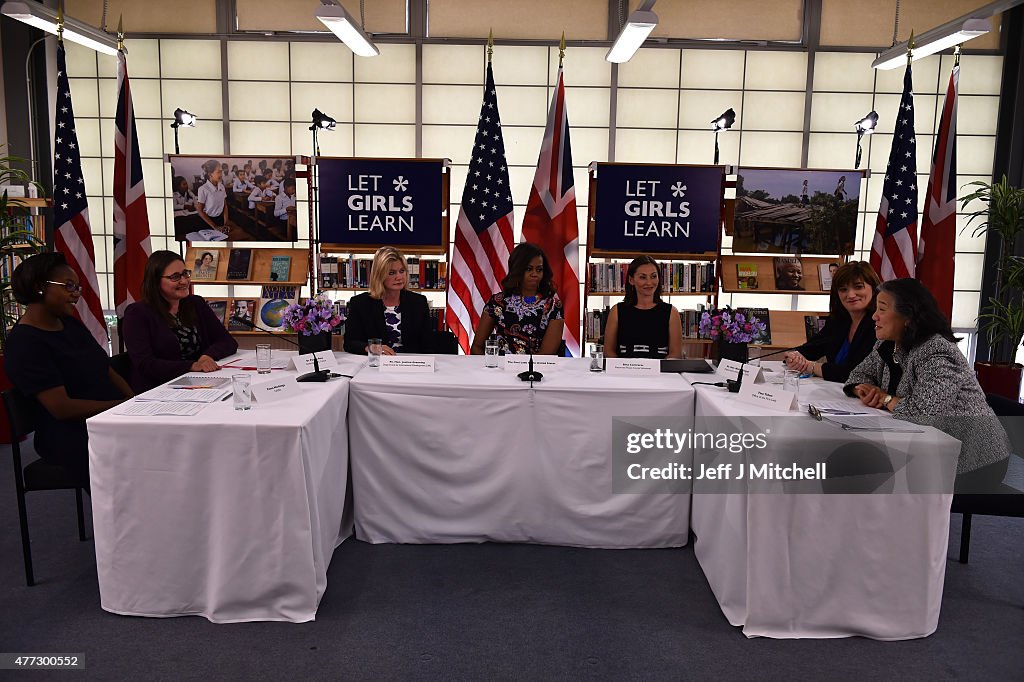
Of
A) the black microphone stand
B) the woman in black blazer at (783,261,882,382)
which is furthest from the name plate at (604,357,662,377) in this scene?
the woman in black blazer at (783,261,882,382)

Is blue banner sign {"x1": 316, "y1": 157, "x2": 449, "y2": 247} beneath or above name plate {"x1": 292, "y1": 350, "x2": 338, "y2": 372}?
above

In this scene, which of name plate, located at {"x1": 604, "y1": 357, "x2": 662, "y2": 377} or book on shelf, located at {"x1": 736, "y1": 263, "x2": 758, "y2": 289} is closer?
name plate, located at {"x1": 604, "y1": 357, "x2": 662, "y2": 377}

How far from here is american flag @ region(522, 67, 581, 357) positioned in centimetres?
607

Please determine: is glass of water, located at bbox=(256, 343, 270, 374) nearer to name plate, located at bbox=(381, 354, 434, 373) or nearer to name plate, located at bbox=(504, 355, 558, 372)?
name plate, located at bbox=(381, 354, 434, 373)

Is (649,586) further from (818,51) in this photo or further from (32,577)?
(818,51)

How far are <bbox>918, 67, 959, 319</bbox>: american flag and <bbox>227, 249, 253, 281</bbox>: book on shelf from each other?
18.6 feet

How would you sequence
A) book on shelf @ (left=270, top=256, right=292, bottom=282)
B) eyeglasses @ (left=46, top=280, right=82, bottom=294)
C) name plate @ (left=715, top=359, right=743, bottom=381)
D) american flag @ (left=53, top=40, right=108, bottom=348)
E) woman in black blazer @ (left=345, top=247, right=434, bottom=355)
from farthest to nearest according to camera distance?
book on shelf @ (left=270, top=256, right=292, bottom=282), american flag @ (left=53, top=40, right=108, bottom=348), woman in black blazer @ (left=345, top=247, right=434, bottom=355), name plate @ (left=715, top=359, right=743, bottom=381), eyeglasses @ (left=46, top=280, right=82, bottom=294)

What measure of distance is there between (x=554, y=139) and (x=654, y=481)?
351 cm

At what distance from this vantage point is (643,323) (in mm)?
4387

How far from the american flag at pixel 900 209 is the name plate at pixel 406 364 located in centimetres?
422

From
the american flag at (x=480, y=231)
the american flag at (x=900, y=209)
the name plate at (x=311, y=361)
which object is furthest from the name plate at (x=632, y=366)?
the american flag at (x=900, y=209)

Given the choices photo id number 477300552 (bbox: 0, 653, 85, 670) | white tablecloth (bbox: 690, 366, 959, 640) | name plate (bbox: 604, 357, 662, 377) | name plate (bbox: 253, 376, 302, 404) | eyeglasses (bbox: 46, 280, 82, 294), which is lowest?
photo id number 477300552 (bbox: 0, 653, 85, 670)

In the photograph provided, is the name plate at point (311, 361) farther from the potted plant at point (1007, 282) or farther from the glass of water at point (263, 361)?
the potted plant at point (1007, 282)

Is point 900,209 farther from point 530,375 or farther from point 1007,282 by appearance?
point 530,375
